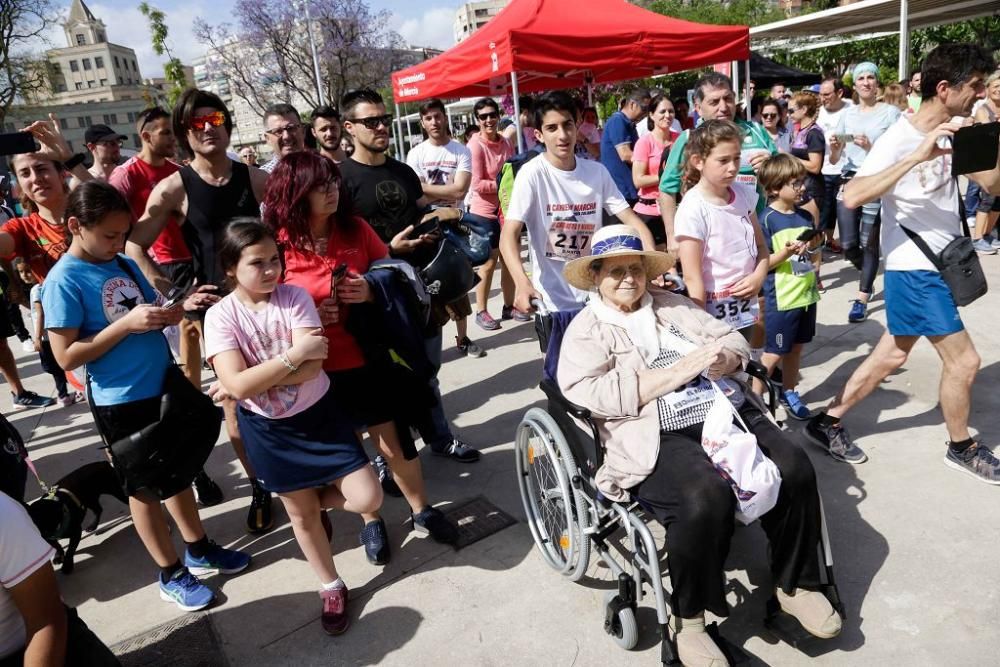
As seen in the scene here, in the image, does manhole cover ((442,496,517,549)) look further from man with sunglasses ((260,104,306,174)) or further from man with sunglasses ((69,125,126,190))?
man with sunglasses ((69,125,126,190))

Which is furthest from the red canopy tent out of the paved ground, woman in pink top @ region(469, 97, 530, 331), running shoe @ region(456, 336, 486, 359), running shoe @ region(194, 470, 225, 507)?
running shoe @ region(194, 470, 225, 507)

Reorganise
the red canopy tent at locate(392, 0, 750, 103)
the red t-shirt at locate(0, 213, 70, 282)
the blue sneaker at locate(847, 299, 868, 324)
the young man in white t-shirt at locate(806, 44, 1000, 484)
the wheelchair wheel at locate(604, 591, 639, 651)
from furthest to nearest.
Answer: the red canopy tent at locate(392, 0, 750, 103)
the blue sneaker at locate(847, 299, 868, 324)
the red t-shirt at locate(0, 213, 70, 282)
the young man in white t-shirt at locate(806, 44, 1000, 484)
the wheelchair wheel at locate(604, 591, 639, 651)

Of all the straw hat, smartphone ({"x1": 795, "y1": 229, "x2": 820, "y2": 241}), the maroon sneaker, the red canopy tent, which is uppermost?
the red canopy tent

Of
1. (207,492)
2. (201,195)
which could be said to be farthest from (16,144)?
(207,492)

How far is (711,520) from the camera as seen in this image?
2.03m

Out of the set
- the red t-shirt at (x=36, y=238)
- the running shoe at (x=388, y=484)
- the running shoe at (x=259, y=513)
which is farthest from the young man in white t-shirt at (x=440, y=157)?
the red t-shirt at (x=36, y=238)

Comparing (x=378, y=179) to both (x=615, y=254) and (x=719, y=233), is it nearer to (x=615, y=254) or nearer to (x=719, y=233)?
(x=615, y=254)

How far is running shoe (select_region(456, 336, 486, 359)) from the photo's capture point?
5457 millimetres

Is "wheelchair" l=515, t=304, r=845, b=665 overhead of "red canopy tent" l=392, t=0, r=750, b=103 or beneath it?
beneath

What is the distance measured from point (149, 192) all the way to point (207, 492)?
170 centimetres

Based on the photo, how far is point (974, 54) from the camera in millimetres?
2721

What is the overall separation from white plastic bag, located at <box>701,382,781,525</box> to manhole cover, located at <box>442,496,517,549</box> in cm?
118

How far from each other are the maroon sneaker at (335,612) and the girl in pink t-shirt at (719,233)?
1903 mm

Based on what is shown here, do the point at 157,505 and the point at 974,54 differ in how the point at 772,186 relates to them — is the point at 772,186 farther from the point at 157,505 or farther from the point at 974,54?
the point at 157,505
